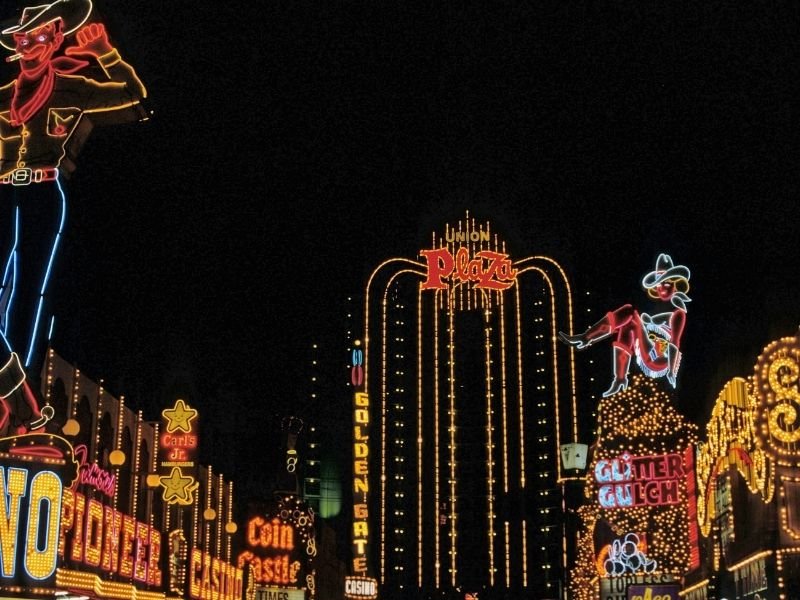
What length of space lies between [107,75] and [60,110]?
48.7 inches

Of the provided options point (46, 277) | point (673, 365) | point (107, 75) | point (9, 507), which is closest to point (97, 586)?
point (9, 507)

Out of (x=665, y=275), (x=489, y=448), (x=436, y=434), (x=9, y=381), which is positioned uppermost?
(x=436, y=434)

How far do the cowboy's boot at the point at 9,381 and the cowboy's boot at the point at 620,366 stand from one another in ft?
69.7

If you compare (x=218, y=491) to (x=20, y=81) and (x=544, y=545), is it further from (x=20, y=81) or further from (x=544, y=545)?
(x=544, y=545)

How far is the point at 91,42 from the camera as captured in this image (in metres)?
21.5

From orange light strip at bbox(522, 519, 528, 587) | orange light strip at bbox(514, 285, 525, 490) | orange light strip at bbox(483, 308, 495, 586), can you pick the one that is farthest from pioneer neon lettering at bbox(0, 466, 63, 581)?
orange light strip at bbox(522, 519, 528, 587)

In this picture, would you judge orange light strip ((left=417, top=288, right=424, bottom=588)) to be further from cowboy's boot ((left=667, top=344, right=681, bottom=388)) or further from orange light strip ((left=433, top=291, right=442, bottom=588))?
cowboy's boot ((left=667, top=344, right=681, bottom=388))

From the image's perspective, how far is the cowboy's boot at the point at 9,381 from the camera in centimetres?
1886

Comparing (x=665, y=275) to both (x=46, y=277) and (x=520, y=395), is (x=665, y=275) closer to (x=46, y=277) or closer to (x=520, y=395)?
(x=46, y=277)

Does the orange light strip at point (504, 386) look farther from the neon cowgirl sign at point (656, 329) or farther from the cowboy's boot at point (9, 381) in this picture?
the cowboy's boot at point (9, 381)

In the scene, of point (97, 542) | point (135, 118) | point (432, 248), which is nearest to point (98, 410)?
point (97, 542)

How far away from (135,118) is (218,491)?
2374cm

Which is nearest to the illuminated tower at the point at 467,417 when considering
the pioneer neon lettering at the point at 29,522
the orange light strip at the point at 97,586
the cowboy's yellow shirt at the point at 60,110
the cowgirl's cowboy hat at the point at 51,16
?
the orange light strip at the point at 97,586

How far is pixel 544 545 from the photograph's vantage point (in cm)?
10819
